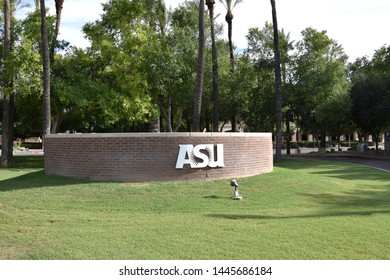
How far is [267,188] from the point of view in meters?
11.6

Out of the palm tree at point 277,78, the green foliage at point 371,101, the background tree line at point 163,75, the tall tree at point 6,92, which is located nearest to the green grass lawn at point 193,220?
the background tree line at point 163,75

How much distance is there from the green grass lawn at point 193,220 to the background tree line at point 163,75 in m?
8.72

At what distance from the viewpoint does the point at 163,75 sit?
24406 mm

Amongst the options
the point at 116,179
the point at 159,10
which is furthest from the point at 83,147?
the point at 159,10

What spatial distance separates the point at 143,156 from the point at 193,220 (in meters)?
4.27

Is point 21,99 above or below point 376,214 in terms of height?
above

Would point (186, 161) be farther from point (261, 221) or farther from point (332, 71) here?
point (332, 71)

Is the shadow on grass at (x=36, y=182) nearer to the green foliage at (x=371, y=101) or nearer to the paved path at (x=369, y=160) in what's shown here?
the paved path at (x=369, y=160)

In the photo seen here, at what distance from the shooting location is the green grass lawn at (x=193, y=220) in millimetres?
5875

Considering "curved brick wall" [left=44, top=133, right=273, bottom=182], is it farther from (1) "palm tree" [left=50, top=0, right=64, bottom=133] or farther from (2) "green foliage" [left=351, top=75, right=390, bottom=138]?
(2) "green foliage" [left=351, top=75, right=390, bottom=138]

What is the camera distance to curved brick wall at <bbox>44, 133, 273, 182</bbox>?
11836mm

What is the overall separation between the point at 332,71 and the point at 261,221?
24.1 m

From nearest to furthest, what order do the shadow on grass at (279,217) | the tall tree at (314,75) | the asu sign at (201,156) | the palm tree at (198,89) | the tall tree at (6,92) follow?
the shadow on grass at (279,217) → the asu sign at (201,156) → the palm tree at (198,89) → the tall tree at (6,92) → the tall tree at (314,75)

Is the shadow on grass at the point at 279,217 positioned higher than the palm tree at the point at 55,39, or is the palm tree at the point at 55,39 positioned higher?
the palm tree at the point at 55,39
